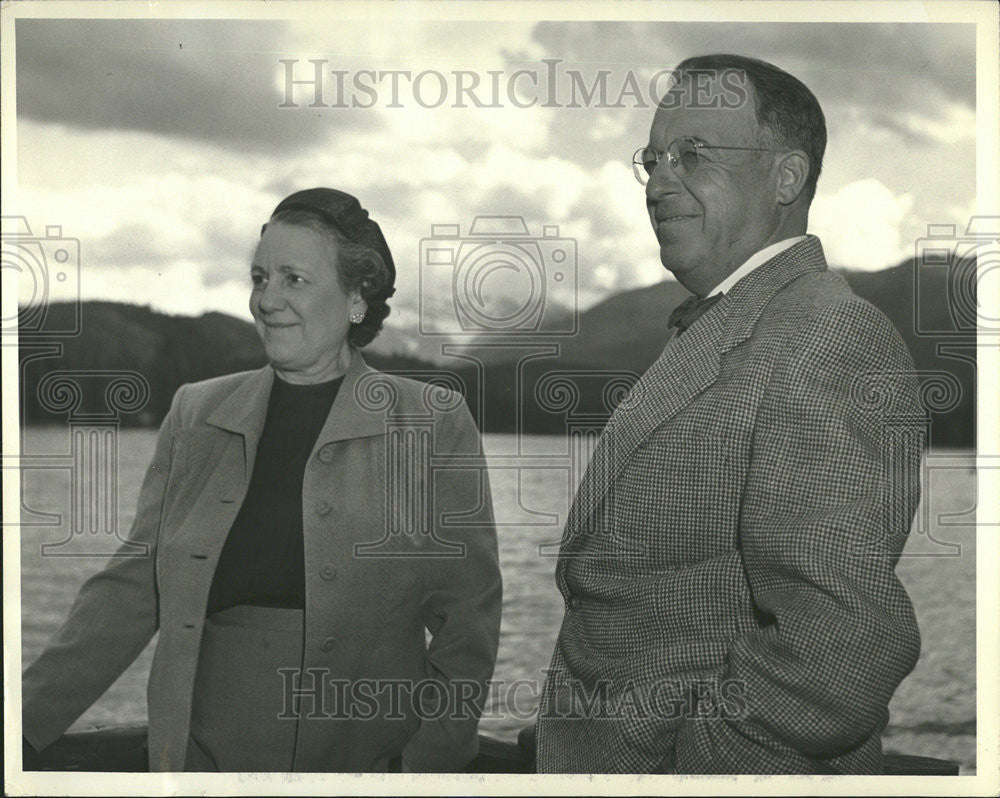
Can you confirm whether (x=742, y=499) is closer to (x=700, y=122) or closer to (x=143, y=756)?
(x=700, y=122)

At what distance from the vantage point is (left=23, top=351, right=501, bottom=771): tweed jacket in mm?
2516

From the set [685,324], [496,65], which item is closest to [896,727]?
[685,324]

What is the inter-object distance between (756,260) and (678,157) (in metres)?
0.31

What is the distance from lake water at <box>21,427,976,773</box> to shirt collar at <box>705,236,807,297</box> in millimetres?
526

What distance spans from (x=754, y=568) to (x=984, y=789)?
1034mm

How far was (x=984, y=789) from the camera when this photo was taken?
8.56 ft

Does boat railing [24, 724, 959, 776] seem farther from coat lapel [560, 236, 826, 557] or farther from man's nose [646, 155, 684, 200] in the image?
man's nose [646, 155, 684, 200]

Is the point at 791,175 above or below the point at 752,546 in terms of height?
above

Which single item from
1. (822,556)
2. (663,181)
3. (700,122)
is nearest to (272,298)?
(663,181)

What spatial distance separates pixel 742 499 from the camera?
2.13m

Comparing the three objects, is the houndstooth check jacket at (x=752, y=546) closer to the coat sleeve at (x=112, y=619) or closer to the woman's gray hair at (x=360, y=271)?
the woman's gray hair at (x=360, y=271)

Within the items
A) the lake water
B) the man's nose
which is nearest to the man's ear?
the man's nose

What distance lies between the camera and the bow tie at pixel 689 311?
2307 millimetres

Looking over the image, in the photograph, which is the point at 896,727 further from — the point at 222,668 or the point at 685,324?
the point at 222,668
